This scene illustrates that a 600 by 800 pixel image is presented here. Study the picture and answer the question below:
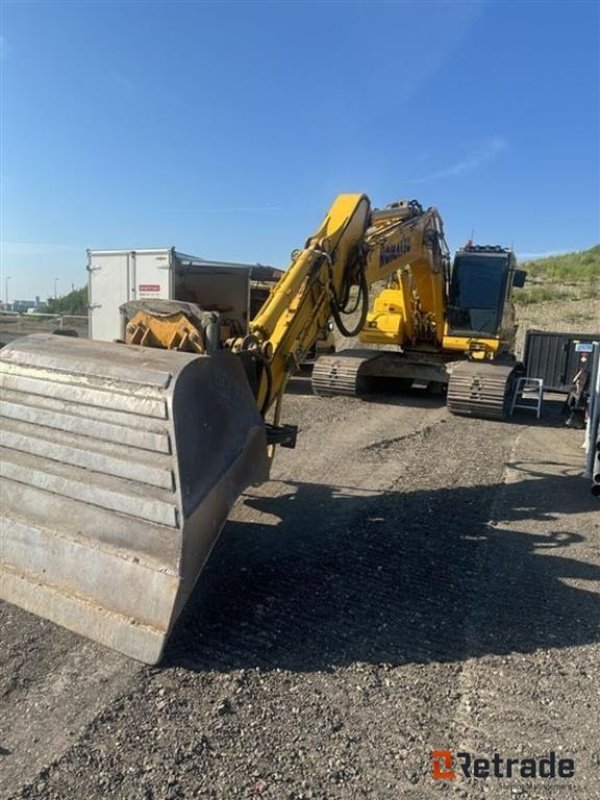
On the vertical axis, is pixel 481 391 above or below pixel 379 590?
above

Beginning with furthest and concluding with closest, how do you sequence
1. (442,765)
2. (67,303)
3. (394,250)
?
(67,303), (394,250), (442,765)

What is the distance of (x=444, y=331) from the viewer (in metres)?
11.6

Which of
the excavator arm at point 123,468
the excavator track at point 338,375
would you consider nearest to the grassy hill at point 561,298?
the excavator track at point 338,375

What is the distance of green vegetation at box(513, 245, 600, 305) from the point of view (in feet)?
98.2

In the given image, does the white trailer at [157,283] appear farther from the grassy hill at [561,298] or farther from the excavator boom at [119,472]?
the grassy hill at [561,298]

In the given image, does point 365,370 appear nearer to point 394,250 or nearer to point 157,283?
point 157,283

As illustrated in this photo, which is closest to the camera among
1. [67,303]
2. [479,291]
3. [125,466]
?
Result: [125,466]

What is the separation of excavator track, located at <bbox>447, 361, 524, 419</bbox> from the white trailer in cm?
392

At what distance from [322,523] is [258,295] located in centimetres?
1167

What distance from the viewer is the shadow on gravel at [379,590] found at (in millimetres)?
3383

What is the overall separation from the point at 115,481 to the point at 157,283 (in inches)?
361

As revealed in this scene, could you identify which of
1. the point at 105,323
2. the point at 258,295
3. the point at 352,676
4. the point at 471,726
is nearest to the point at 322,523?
the point at 352,676

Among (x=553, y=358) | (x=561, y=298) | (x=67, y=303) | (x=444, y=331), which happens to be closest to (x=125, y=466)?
(x=444, y=331)

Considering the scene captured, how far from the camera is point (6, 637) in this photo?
331 centimetres
